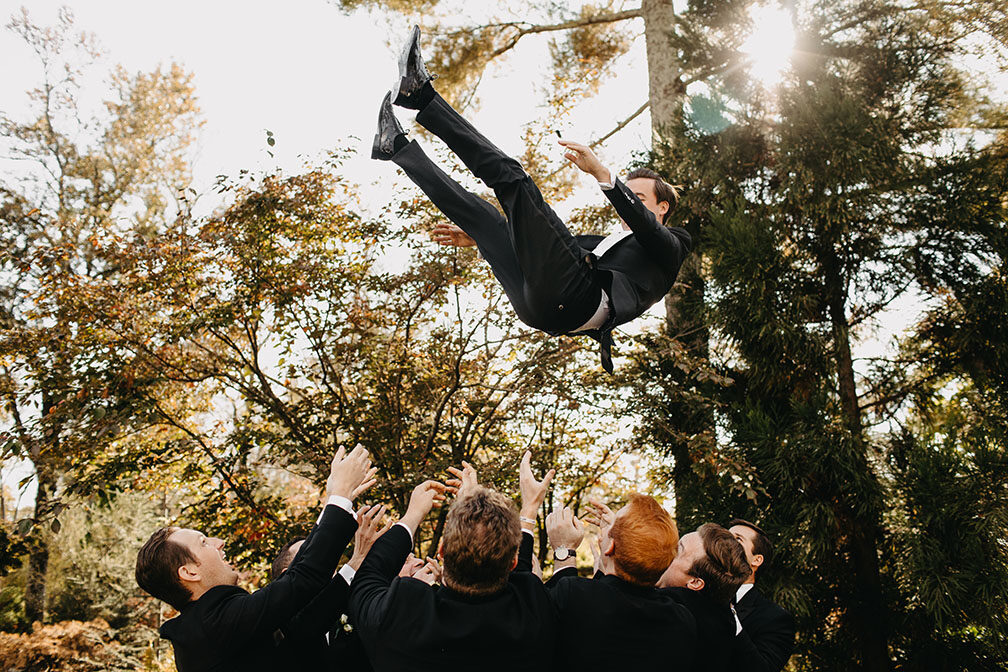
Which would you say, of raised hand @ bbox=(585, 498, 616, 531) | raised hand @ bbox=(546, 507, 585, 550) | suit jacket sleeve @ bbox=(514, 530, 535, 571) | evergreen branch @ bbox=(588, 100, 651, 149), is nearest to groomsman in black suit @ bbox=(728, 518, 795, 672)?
raised hand @ bbox=(585, 498, 616, 531)

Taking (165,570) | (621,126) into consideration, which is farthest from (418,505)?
(621,126)

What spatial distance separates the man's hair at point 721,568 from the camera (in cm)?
227

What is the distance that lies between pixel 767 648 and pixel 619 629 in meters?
0.84

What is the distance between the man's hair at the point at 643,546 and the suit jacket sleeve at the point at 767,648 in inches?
19.2

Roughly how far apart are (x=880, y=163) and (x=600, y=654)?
433cm

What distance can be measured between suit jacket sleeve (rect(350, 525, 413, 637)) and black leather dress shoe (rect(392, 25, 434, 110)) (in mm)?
1474

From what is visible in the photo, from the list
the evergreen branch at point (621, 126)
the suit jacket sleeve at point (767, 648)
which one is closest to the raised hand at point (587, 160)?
the suit jacket sleeve at point (767, 648)

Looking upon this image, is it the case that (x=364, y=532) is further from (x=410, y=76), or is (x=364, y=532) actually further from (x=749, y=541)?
→ (x=749, y=541)

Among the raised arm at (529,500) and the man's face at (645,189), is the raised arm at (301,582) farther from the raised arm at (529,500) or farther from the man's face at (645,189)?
the man's face at (645,189)

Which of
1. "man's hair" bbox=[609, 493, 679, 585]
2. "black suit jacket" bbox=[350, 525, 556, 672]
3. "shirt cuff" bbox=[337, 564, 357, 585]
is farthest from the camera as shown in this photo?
"shirt cuff" bbox=[337, 564, 357, 585]

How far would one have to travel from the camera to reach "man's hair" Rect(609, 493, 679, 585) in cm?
202

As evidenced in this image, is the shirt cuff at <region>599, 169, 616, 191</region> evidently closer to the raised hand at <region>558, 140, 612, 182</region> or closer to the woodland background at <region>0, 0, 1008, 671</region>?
the raised hand at <region>558, 140, 612, 182</region>

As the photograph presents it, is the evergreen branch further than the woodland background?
Yes

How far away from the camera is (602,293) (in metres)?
2.66
